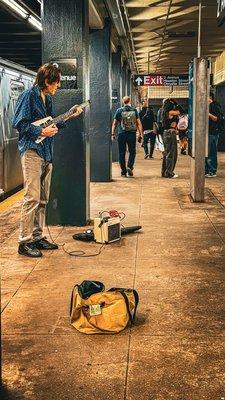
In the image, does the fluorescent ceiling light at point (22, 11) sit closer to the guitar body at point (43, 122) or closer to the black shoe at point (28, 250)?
the guitar body at point (43, 122)

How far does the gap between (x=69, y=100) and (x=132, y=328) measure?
3.93 metres

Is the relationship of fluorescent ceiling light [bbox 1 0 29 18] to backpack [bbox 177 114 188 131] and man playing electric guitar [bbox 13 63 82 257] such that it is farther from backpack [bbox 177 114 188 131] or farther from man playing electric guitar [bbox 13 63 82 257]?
backpack [bbox 177 114 188 131]

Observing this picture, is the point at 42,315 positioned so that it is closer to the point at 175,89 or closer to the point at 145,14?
the point at 145,14

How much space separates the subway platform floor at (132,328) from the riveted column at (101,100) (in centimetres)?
460

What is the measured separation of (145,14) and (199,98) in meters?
4.52

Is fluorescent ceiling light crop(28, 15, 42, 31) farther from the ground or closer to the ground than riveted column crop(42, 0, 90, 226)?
farther from the ground

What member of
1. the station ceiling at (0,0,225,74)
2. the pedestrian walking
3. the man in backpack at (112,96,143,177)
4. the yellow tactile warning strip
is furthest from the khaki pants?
the man in backpack at (112,96,143,177)

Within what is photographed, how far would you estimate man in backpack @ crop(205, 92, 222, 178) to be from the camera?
1180 centimetres

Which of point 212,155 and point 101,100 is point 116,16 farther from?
point 212,155

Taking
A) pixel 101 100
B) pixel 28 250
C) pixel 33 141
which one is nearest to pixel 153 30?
pixel 101 100

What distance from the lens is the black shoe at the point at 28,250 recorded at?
5.48m

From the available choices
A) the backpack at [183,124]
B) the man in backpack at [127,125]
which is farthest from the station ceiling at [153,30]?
the backpack at [183,124]

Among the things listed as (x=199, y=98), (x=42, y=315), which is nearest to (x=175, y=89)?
(x=199, y=98)

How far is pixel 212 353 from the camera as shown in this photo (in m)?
3.25
